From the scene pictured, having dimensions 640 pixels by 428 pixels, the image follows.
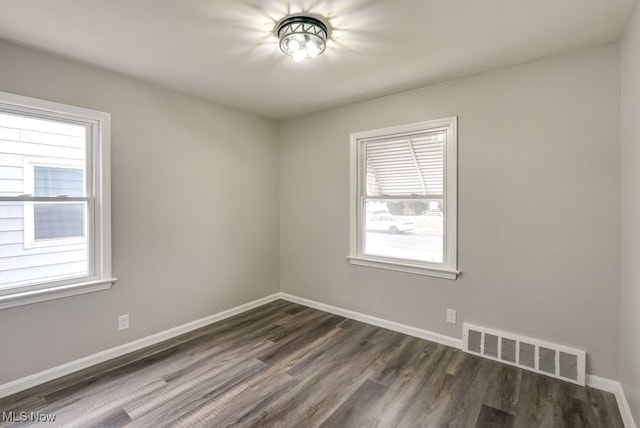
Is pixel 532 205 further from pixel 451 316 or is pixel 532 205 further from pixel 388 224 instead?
pixel 388 224

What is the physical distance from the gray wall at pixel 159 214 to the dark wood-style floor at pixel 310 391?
13.3 inches

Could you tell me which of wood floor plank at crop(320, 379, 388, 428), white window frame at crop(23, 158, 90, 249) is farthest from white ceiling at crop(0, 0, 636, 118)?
wood floor plank at crop(320, 379, 388, 428)

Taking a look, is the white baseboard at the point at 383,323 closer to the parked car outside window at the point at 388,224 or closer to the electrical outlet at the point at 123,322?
the parked car outside window at the point at 388,224

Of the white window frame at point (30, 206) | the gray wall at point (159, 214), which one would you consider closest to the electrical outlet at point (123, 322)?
the gray wall at point (159, 214)

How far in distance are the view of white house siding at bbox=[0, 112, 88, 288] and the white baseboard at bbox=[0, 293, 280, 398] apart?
694 mm

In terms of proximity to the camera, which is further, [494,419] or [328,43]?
[328,43]

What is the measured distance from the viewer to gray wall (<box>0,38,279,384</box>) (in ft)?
7.52

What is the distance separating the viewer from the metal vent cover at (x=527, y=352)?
2303mm

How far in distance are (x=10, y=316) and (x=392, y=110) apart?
363 centimetres

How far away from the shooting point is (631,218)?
1.88 m

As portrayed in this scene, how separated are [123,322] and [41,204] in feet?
3.87

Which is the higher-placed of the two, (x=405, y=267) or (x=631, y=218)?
(x=631, y=218)

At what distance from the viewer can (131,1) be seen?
1729 millimetres

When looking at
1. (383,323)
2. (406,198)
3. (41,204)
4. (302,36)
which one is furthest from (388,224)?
(41,204)
